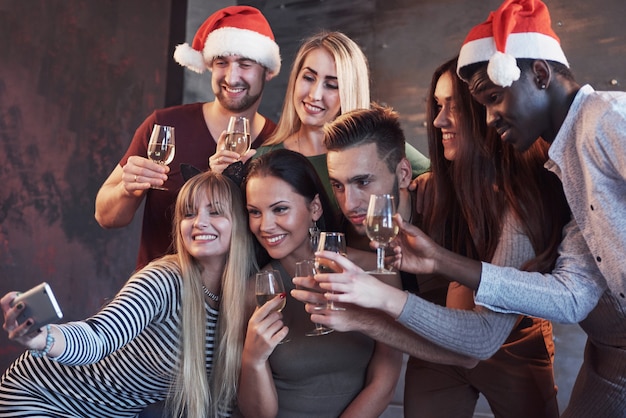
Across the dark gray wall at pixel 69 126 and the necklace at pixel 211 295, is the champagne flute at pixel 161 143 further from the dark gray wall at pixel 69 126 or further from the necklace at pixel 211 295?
the dark gray wall at pixel 69 126

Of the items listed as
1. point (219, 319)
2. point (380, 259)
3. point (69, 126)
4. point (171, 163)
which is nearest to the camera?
point (380, 259)

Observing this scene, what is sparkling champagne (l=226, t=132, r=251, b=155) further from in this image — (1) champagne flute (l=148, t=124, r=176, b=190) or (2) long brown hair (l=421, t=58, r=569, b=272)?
(2) long brown hair (l=421, t=58, r=569, b=272)

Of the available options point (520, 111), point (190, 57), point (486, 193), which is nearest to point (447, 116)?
point (486, 193)

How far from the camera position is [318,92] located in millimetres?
3322

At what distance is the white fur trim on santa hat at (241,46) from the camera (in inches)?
138

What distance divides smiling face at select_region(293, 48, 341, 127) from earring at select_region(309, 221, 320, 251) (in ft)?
2.38

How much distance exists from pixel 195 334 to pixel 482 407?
2.86m

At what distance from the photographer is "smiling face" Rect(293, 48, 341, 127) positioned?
11.0 feet

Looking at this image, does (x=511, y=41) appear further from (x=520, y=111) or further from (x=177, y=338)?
(x=177, y=338)

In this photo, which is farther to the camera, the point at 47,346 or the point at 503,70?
the point at 503,70

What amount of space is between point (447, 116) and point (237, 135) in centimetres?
79

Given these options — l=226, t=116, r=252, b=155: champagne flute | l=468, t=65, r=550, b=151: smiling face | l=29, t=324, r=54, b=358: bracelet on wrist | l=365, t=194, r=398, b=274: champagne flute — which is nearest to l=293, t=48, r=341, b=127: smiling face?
l=226, t=116, r=252, b=155: champagne flute

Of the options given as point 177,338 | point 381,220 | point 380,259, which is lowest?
point 177,338

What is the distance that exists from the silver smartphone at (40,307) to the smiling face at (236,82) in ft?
5.64
